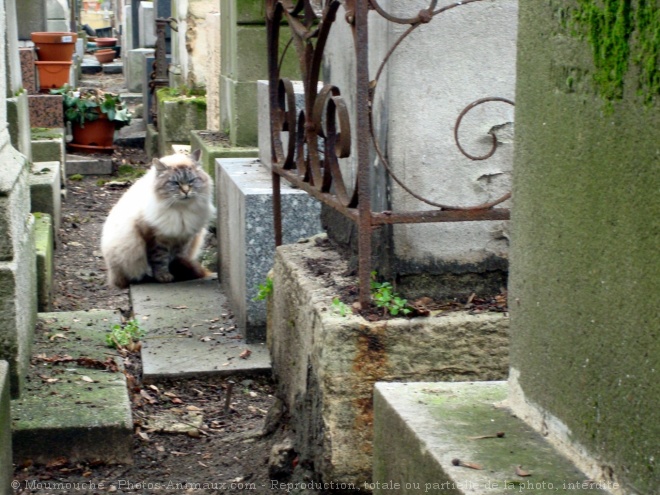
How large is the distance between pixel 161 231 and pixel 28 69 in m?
4.64

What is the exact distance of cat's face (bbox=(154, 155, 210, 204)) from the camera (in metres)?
6.98

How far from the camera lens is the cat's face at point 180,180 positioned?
6980 millimetres

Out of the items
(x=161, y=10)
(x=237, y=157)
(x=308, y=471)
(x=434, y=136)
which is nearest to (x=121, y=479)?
(x=308, y=471)

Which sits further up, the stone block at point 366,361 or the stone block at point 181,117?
the stone block at point 181,117

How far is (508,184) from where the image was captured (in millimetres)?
3375

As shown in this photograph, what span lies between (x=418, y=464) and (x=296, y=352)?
1609mm

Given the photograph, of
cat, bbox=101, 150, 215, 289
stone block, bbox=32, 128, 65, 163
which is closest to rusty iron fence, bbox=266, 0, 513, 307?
cat, bbox=101, 150, 215, 289

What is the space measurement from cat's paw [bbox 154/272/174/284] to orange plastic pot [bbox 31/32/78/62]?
21.0 ft

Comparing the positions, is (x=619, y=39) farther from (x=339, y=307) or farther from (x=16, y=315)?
(x=16, y=315)

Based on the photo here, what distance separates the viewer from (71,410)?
4.06 m

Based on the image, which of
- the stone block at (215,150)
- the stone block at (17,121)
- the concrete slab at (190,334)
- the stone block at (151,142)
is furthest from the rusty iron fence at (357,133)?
the stone block at (151,142)

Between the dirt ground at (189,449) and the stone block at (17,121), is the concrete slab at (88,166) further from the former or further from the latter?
the dirt ground at (189,449)

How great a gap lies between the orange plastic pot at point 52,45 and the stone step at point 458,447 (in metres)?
11.3

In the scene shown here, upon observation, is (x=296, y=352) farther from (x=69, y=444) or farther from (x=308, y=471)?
(x=69, y=444)
